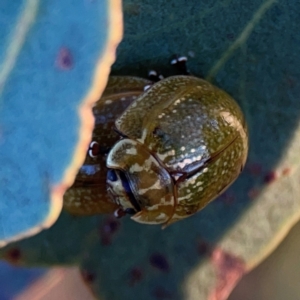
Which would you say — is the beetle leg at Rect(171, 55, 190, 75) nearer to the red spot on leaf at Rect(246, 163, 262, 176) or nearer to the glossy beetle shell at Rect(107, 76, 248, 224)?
the glossy beetle shell at Rect(107, 76, 248, 224)

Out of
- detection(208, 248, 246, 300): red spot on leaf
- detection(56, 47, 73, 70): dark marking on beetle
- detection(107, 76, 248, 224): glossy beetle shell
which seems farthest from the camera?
detection(208, 248, 246, 300): red spot on leaf

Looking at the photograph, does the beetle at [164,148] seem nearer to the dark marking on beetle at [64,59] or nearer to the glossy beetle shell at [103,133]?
the glossy beetle shell at [103,133]

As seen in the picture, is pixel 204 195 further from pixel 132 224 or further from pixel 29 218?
pixel 29 218

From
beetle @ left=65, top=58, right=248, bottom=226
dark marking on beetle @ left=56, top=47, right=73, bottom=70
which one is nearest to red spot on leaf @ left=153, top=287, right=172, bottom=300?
beetle @ left=65, top=58, right=248, bottom=226

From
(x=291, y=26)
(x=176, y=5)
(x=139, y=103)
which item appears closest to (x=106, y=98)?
(x=139, y=103)

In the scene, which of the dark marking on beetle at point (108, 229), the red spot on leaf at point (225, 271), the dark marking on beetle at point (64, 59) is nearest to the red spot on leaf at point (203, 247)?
the red spot on leaf at point (225, 271)

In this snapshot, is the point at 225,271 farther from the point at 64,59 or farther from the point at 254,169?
the point at 64,59

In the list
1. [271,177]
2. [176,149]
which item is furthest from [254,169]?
[176,149]
